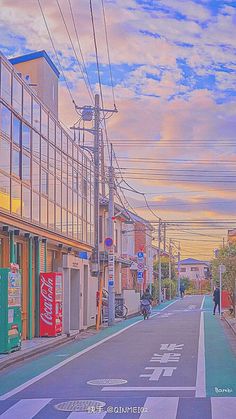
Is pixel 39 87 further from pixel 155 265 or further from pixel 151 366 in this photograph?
pixel 155 265

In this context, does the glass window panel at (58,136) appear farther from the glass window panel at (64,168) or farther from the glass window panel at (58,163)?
the glass window panel at (64,168)

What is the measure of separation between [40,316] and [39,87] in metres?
9.29

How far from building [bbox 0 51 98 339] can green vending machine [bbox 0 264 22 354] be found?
170cm

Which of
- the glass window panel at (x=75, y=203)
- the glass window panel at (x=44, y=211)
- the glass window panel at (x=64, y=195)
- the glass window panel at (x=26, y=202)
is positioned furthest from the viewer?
the glass window panel at (x=75, y=203)

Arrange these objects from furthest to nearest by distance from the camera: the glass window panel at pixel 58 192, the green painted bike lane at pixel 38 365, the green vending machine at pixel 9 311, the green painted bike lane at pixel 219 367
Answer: the glass window panel at pixel 58 192, the green vending machine at pixel 9 311, the green painted bike lane at pixel 38 365, the green painted bike lane at pixel 219 367

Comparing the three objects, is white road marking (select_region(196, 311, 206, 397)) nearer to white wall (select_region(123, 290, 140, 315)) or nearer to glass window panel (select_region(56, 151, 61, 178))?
glass window panel (select_region(56, 151, 61, 178))

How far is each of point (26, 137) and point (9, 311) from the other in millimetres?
6566

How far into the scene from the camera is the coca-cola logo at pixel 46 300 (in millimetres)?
24672

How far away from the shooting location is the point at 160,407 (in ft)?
34.7


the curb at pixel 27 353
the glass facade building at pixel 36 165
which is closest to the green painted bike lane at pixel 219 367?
the curb at pixel 27 353

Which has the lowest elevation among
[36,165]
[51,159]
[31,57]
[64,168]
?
[36,165]

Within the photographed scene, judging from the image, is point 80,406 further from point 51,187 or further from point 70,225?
point 70,225

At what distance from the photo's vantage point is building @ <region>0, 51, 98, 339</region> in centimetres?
2102

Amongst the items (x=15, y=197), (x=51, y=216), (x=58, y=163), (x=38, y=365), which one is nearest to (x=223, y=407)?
(x=38, y=365)
